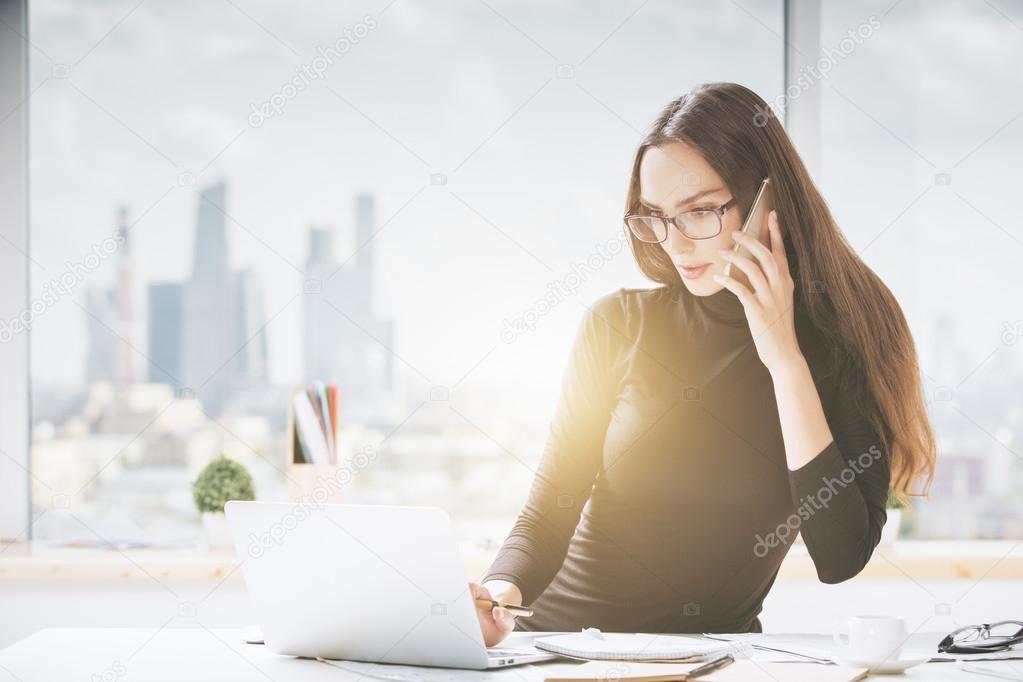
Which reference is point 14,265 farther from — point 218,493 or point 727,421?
point 727,421

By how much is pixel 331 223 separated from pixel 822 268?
1.70 meters

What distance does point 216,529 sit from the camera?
2.71m

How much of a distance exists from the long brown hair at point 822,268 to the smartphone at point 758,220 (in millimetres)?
14

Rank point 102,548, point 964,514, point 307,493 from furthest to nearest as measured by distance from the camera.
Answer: point 964,514 < point 102,548 < point 307,493

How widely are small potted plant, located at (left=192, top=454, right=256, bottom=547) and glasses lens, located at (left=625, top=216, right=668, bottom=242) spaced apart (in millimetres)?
1468

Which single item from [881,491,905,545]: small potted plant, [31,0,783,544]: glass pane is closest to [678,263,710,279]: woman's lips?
[31,0,783,544]: glass pane

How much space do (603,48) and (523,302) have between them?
0.81 m

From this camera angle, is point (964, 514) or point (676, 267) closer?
point (676, 267)

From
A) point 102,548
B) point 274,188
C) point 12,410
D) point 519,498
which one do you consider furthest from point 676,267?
point 12,410

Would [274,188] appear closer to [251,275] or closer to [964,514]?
[251,275]

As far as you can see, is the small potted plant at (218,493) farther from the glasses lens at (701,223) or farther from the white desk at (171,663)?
the glasses lens at (701,223)

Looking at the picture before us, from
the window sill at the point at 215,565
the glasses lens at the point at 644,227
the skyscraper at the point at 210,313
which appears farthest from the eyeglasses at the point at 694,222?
the skyscraper at the point at 210,313

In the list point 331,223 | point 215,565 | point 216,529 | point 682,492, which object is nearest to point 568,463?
point 682,492

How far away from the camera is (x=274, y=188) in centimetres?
298
